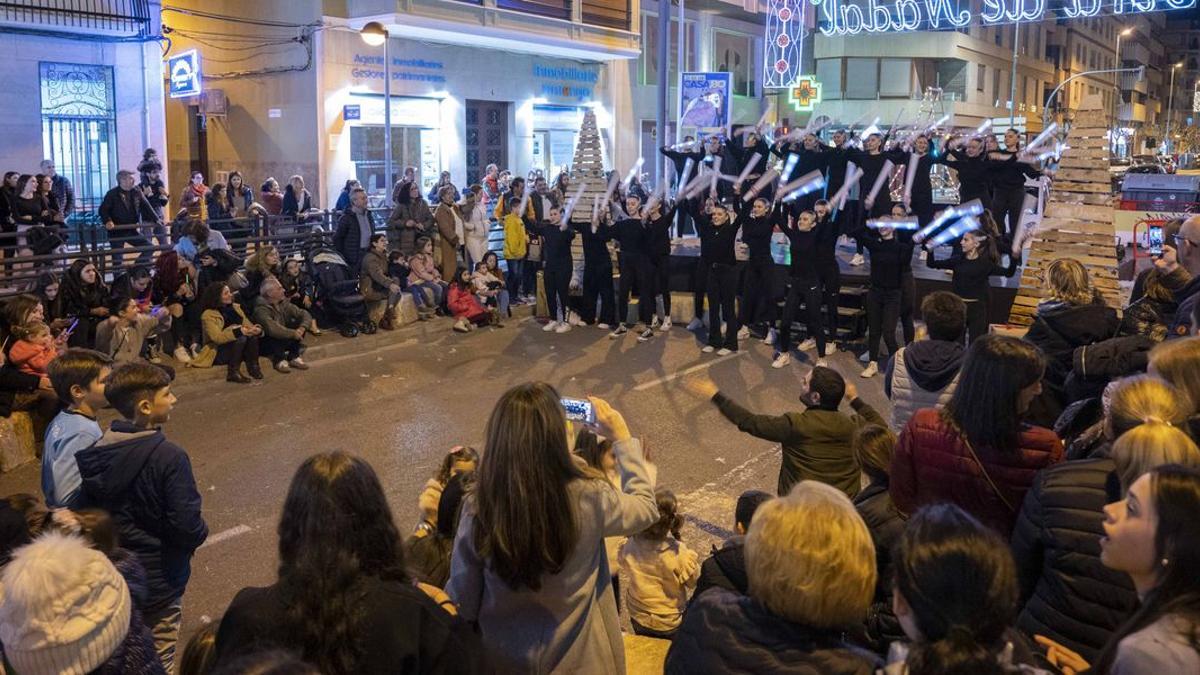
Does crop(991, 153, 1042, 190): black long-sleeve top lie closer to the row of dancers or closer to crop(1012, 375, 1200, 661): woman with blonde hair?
the row of dancers

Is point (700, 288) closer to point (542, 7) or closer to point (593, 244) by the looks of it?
point (593, 244)

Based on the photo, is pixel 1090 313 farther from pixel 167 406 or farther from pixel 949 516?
pixel 167 406

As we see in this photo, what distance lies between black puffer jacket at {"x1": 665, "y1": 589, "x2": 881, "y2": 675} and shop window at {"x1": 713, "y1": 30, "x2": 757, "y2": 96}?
35375 millimetres

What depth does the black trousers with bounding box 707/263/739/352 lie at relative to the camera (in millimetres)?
13727

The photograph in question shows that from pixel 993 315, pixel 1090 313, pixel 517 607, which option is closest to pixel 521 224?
pixel 993 315

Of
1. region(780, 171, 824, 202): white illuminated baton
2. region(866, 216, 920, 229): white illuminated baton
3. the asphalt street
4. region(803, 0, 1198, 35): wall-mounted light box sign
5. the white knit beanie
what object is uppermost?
region(803, 0, 1198, 35): wall-mounted light box sign

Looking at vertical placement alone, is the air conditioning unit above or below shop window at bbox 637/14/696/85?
below

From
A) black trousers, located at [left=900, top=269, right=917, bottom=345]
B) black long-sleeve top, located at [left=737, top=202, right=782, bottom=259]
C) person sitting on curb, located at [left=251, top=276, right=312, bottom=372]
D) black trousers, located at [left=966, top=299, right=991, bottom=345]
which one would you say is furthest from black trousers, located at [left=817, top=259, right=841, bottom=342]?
person sitting on curb, located at [left=251, top=276, right=312, bottom=372]

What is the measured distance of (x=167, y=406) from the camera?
4531mm

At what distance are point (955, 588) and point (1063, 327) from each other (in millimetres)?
4341

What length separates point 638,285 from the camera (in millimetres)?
14844

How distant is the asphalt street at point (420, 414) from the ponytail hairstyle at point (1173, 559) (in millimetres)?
3762

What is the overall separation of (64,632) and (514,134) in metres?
26.0

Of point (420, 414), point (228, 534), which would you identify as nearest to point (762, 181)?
point (420, 414)
